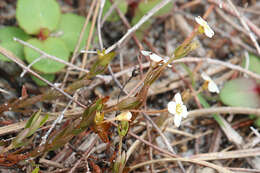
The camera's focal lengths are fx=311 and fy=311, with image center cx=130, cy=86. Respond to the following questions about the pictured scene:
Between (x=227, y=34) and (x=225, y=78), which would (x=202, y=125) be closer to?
(x=225, y=78)

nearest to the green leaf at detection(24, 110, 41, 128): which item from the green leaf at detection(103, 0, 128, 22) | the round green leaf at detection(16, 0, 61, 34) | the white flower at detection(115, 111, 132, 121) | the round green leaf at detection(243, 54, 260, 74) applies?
the white flower at detection(115, 111, 132, 121)

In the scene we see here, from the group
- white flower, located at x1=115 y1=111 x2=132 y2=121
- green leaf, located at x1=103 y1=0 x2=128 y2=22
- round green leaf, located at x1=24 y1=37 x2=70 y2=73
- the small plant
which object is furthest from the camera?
green leaf, located at x1=103 y1=0 x2=128 y2=22

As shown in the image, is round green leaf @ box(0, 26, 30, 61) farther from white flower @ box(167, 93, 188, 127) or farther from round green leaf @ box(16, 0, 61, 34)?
white flower @ box(167, 93, 188, 127)

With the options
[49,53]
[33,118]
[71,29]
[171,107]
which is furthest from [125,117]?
[71,29]

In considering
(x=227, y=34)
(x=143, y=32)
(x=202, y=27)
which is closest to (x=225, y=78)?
(x=227, y=34)

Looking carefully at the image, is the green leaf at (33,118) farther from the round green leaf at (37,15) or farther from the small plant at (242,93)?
the small plant at (242,93)

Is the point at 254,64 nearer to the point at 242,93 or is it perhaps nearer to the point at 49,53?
the point at 242,93

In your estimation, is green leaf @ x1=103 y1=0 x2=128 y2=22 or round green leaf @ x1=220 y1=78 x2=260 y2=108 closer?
round green leaf @ x1=220 y1=78 x2=260 y2=108
